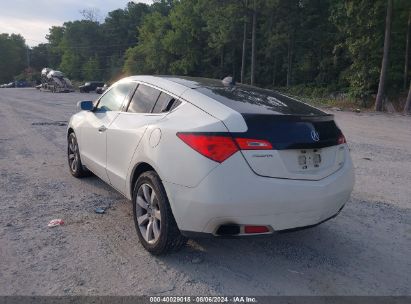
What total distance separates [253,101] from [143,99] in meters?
1.25

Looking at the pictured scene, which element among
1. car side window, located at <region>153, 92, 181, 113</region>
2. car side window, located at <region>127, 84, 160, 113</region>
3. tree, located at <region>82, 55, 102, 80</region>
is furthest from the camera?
tree, located at <region>82, 55, 102, 80</region>

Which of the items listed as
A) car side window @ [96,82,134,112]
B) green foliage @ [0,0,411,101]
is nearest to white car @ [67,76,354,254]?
car side window @ [96,82,134,112]

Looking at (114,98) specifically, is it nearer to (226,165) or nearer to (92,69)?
(226,165)

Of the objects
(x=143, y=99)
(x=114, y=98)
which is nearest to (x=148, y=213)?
(x=143, y=99)

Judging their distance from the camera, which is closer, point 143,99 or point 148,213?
point 148,213

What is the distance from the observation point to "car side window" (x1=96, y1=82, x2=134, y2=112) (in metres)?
4.73

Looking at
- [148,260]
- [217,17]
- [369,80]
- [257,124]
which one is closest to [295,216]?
[257,124]

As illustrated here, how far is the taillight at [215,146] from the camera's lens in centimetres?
308

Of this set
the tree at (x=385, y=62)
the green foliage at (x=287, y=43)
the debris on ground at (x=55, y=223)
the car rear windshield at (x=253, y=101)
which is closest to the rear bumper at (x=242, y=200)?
the car rear windshield at (x=253, y=101)

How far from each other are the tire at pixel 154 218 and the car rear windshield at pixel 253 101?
0.96m

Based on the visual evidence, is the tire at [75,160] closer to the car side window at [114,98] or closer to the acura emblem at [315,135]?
the car side window at [114,98]

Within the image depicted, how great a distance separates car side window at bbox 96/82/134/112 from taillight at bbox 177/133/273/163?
6.12 feet

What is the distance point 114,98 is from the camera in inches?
195

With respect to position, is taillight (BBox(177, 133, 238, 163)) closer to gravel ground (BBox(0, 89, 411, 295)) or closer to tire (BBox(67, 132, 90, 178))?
gravel ground (BBox(0, 89, 411, 295))
